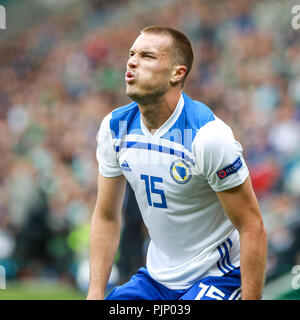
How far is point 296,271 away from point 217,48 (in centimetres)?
478

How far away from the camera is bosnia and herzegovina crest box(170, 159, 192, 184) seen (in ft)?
9.85

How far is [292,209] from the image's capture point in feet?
22.5

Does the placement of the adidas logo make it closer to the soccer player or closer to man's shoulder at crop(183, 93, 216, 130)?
the soccer player

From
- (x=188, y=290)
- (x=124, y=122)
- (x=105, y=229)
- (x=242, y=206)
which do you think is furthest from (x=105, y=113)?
(x=242, y=206)

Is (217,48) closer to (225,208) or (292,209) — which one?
(292,209)

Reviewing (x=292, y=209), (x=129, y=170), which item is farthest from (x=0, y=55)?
(x=129, y=170)

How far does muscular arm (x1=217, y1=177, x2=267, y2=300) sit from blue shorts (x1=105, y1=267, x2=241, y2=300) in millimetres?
187

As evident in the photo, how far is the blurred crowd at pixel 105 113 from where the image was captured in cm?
745

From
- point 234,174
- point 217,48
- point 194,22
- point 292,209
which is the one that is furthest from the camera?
point 194,22

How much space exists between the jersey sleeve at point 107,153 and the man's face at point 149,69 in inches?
12.1

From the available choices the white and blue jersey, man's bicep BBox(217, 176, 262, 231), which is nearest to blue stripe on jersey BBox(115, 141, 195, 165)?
the white and blue jersey

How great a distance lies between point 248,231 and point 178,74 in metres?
0.87

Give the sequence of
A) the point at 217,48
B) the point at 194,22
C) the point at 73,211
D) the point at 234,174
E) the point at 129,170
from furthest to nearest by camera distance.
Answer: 1. the point at 194,22
2. the point at 217,48
3. the point at 73,211
4. the point at 129,170
5. the point at 234,174

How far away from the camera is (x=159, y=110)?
3096 millimetres
